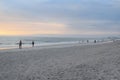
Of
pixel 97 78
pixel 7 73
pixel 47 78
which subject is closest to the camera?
pixel 97 78

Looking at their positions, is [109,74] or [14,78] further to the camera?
[14,78]

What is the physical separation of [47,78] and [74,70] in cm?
164

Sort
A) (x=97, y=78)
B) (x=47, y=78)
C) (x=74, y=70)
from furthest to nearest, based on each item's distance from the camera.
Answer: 1. (x=74, y=70)
2. (x=47, y=78)
3. (x=97, y=78)

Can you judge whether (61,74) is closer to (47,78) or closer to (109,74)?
(47,78)

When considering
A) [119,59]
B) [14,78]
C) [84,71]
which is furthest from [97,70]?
[14,78]

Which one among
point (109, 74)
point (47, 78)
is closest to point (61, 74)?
point (47, 78)

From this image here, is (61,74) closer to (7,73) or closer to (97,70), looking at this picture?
(97,70)

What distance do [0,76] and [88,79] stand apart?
5031mm

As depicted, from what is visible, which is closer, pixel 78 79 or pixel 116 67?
pixel 78 79

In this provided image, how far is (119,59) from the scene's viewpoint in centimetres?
1289

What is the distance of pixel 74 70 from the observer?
11359 millimetres

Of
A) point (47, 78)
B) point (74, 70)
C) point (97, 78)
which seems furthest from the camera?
point (74, 70)

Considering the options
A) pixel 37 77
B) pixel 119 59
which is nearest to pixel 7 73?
pixel 37 77

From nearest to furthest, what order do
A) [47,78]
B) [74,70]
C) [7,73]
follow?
[47,78] → [74,70] → [7,73]
